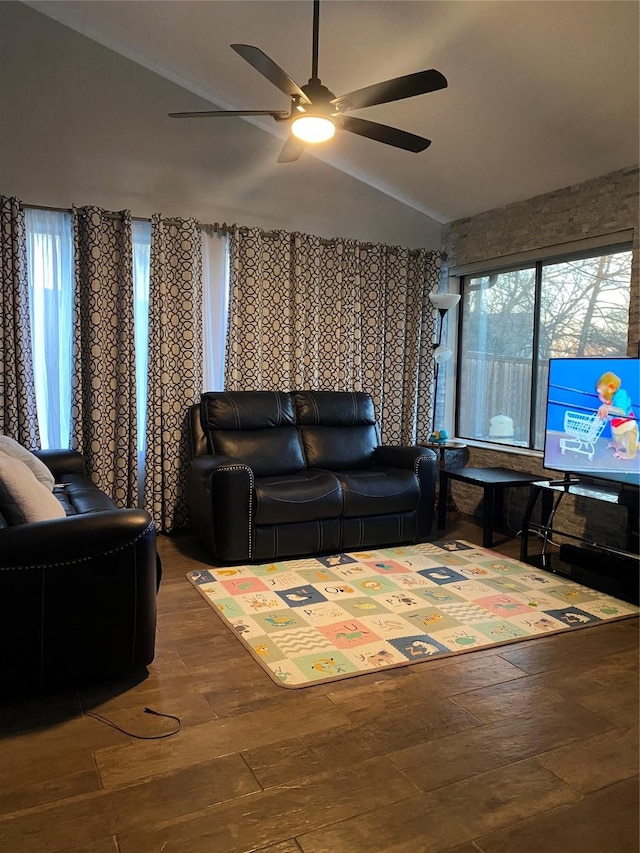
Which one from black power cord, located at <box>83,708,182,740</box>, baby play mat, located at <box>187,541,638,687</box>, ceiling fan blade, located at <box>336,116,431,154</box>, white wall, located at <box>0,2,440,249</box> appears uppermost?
white wall, located at <box>0,2,440,249</box>

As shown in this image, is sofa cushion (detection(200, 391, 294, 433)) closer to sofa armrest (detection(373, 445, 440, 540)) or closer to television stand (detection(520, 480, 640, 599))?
sofa armrest (detection(373, 445, 440, 540))

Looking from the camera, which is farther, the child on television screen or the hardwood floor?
the child on television screen

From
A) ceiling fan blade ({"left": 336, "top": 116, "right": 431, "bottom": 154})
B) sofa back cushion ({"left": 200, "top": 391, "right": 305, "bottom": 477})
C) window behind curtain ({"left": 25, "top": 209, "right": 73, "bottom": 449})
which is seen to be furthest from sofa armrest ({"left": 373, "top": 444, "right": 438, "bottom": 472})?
window behind curtain ({"left": 25, "top": 209, "right": 73, "bottom": 449})

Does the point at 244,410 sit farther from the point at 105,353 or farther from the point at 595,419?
the point at 595,419

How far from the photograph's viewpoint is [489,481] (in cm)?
424

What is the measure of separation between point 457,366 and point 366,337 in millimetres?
962

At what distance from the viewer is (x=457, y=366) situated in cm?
570

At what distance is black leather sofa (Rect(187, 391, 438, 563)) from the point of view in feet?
12.5

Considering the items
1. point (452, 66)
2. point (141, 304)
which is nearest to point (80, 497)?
point (141, 304)

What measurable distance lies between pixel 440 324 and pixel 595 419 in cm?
206

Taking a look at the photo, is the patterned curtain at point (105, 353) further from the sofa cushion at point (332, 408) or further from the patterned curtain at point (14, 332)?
the sofa cushion at point (332, 408)

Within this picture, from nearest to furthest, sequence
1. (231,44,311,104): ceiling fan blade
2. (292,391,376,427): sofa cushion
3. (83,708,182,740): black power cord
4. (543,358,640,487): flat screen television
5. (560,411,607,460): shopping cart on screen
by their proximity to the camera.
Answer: (83,708,182,740): black power cord, (231,44,311,104): ceiling fan blade, (543,358,640,487): flat screen television, (560,411,607,460): shopping cart on screen, (292,391,376,427): sofa cushion

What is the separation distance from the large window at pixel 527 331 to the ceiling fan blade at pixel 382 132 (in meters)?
1.88

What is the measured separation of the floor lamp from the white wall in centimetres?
84
